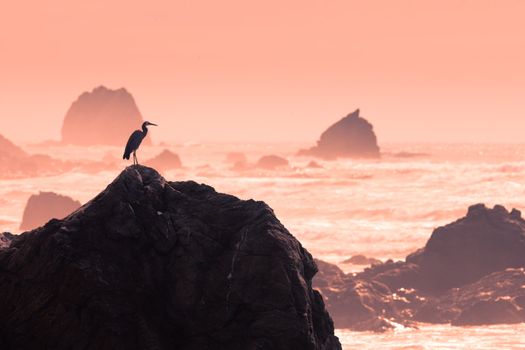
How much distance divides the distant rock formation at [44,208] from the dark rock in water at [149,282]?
84447 millimetres

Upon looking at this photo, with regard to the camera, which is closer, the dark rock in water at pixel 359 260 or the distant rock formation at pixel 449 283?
the distant rock formation at pixel 449 283

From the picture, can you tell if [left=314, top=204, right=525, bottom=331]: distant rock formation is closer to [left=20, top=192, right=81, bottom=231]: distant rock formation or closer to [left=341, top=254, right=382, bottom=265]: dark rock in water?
[left=341, top=254, right=382, bottom=265]: dark rock in water

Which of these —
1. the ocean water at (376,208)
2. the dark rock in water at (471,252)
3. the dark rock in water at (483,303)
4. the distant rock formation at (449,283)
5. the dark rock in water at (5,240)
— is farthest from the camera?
the dark rock in water at (471,252)

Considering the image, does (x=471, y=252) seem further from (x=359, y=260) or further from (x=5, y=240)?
(x=5, y=240)

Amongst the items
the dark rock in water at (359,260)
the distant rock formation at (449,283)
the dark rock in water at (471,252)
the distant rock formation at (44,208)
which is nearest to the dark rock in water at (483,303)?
the distant rock formation at (449,283)

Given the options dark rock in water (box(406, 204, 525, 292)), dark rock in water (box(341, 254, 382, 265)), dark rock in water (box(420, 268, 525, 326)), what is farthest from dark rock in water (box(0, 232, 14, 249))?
dark rock in water (box(341, 254, 382, 265))

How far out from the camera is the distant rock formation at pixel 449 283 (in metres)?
58.3

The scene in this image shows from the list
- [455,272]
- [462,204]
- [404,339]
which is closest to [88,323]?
[404,339]

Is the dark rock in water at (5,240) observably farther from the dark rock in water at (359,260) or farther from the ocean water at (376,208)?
the dark rock in water at (359,260)

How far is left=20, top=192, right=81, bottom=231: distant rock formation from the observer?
342ft

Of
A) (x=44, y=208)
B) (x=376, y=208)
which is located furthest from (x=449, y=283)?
(x=376, y=208)

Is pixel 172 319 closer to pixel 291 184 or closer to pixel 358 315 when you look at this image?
pixel 358 315

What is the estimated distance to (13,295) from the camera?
19906 millimetres

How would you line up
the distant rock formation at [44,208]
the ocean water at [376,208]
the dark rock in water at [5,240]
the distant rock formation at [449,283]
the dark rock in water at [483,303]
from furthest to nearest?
the distant rock formation at [44,208], the distant rock formation at [449,283], the dark rock in water at [483,303], the ocean water at [376,208], the dark rock in water at [5,240]
